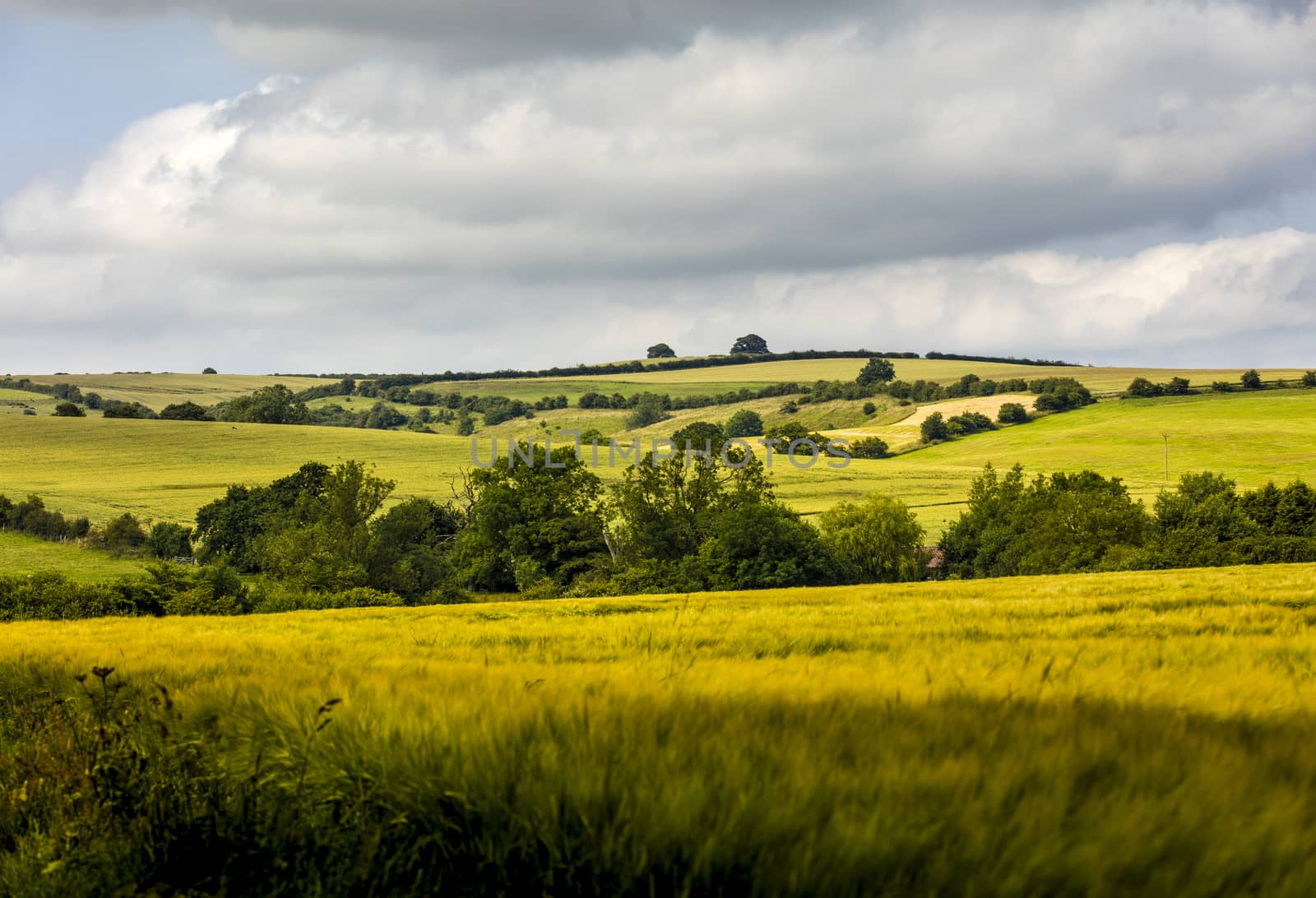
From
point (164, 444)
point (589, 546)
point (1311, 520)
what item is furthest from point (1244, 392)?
point (164, 444)

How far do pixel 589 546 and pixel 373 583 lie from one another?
1480 cm

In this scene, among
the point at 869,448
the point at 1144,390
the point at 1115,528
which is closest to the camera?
the point at 1115,528

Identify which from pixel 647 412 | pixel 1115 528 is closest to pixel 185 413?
pixel 647 412

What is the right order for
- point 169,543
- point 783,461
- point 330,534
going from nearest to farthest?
point 330,534 < point 169,543 < point 783,461

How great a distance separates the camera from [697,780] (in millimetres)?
2895

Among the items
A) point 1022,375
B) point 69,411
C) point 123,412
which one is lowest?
point 123,412

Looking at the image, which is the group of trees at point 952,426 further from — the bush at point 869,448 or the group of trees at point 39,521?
the group of trees at point 39,521

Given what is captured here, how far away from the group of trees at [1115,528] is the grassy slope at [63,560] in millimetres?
60117

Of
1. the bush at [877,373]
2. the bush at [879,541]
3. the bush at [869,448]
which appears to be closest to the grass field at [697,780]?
the bush at [879,541]

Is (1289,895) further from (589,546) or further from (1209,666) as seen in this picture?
(589,546)

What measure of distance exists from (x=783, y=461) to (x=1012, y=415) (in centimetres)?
4522

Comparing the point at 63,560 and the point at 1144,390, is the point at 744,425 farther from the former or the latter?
the point at 63,560

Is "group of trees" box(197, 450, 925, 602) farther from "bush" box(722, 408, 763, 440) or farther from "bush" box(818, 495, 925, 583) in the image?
"bush" box(722, 408, 763, 440)

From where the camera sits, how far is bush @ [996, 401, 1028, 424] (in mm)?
141625
